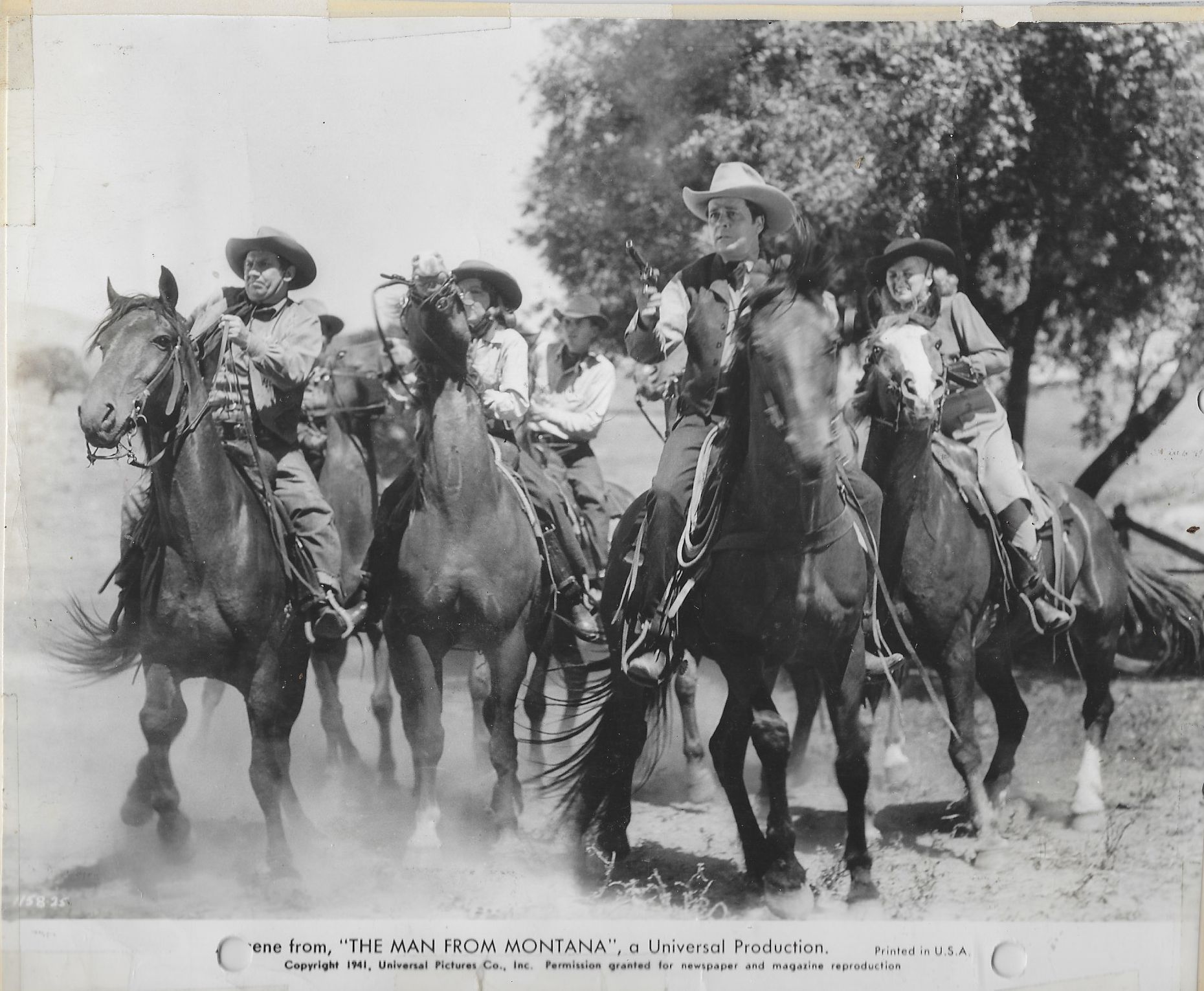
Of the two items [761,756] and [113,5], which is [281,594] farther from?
[113,5]

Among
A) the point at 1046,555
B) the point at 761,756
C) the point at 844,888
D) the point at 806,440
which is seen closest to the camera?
the point at 806,440

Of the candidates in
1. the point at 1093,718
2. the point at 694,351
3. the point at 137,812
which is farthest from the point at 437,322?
the point at 1093,718

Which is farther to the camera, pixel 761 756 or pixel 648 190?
pixel 648 190

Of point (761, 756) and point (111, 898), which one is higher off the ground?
point (761, 756)

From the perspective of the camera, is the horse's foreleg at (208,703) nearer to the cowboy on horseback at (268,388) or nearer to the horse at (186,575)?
the horse at (186,575)

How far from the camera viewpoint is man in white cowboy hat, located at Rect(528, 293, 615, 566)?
7.52 metres

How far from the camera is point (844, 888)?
6.93 metres

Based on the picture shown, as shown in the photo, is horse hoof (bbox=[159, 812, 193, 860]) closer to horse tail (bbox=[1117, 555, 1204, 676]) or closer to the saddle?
the saddle

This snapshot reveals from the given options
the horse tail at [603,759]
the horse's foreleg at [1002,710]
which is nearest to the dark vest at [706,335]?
the horse tail at [603,759]

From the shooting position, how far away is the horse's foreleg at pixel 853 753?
20.9ft

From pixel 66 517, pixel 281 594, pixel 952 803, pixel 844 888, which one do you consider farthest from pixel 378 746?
pixel 952 803

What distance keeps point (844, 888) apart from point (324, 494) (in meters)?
3.31

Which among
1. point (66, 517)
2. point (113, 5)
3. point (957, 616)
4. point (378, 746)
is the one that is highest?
point (113, 5)

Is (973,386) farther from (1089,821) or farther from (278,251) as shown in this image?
(278,251)
